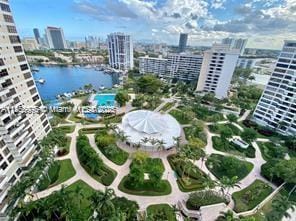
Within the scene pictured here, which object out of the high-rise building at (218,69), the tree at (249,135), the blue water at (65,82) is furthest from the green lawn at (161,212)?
the blue water at (65,82)

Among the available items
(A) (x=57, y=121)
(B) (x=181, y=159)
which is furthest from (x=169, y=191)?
Answer: (A) (x=57, y=121)

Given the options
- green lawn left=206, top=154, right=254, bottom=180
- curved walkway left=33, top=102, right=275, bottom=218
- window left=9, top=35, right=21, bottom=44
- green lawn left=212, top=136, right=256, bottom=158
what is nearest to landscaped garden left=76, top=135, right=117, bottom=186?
curved walkway left=33, top=102, right=275, bottom=218

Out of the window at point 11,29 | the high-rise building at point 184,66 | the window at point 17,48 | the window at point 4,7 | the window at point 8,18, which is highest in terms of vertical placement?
the window at point 4,7

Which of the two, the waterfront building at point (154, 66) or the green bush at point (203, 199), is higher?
the waterfront building at point (154, 66)

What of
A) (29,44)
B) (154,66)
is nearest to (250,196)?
(154,66)

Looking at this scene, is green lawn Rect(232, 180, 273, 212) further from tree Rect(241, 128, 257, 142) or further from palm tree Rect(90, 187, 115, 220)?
palm tree Rect(90, 187, 115, 220)

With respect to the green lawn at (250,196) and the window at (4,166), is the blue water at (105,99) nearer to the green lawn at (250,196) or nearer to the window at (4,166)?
the window at (4,166)

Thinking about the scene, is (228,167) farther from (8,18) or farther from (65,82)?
(65,82)

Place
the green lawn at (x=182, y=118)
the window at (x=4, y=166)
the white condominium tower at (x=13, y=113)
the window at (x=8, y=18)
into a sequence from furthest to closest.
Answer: the green lawn at (x=182, y=118)
the window at (x=8, y=18)
the white condominium tower at (x=13, y=113)
the window at (x=4, y=166)
